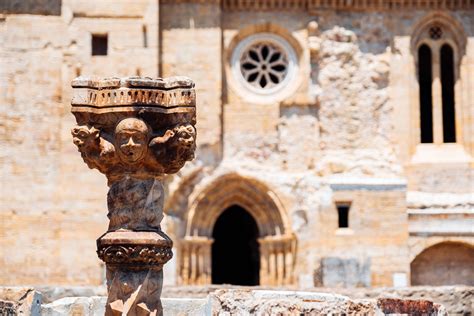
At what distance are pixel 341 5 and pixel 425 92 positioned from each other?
2922 millimetres

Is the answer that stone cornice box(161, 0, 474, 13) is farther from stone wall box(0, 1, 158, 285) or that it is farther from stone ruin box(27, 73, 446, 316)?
stone ruin box(27, 73, 446, 316)

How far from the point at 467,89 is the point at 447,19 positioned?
1.69 meters

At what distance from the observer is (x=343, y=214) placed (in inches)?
934

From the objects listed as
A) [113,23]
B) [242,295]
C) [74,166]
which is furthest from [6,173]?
[242,295]

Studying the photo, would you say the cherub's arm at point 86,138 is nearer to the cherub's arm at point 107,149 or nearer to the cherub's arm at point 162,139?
the cherub's arm at point 107,149

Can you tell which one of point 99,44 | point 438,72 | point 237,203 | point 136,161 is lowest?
point 136,161

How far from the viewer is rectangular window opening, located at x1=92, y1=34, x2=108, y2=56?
2377cm

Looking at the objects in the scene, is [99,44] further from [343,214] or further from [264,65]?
[343,214]

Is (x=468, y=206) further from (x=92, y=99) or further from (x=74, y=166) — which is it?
(x=92, y=99)

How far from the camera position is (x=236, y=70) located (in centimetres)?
2478

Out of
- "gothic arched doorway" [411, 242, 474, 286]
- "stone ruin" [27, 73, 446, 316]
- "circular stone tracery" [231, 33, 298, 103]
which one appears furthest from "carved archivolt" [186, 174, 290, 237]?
"stone ruin" [27, 73, 446, 316]

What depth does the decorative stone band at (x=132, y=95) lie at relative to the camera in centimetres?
870

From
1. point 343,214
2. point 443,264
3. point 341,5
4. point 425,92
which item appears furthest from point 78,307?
point 425,92

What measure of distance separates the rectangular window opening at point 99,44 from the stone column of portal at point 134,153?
49.8 feet
